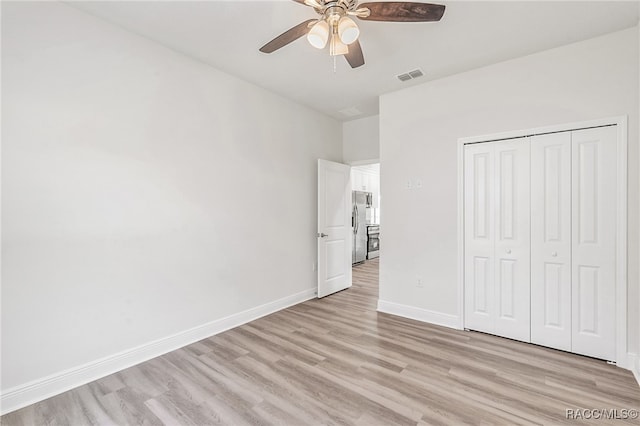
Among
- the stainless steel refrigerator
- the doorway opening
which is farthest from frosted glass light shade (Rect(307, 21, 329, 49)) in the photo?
the stainless steel refrigerator

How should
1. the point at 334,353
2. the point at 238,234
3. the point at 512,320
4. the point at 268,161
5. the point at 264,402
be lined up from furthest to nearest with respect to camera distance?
the point at 268,161
the point at 238,234
the point at 512,320
the point at 334,353
the point at 264,402

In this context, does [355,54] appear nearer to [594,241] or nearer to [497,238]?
[497,238]

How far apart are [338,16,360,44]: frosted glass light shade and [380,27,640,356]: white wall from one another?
6.22 feet

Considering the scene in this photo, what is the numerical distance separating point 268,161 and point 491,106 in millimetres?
2582

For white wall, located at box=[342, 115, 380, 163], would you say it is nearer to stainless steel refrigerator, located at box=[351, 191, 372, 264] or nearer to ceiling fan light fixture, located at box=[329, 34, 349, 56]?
stainless steel refrigerator, located at box=[351, 191, 372, 264]

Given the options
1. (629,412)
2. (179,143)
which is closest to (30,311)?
(179,143)

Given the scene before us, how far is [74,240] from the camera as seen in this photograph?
2.14 meters

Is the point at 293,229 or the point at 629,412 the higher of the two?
the point at 293,229

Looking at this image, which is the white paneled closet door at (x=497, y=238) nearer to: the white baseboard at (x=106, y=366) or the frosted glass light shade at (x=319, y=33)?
the frosted glass light shade at (x=319, y=33)

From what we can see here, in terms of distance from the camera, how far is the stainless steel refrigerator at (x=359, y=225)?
6781 millimetres

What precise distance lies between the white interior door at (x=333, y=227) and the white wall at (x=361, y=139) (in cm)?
27

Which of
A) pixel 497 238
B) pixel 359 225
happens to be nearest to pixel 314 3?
pixel 497 238

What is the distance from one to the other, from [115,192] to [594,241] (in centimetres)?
409

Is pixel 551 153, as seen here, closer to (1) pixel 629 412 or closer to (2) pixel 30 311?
(1) pixel 629 412
